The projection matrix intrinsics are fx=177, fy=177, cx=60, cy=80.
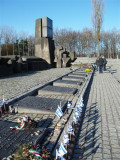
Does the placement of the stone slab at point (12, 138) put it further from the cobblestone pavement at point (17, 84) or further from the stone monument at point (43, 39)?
the stone monument at point (43, 39)

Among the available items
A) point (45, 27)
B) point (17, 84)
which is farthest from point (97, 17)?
point (17, 84)

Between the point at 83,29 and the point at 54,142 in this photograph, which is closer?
the point at 54,142

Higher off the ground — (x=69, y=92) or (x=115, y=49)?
(x=115, y=49)

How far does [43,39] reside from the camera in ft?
78.4

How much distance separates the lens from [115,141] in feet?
11.8

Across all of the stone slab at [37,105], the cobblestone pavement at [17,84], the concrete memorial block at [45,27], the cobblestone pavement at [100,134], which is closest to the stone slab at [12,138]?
the cobblestone pavement at [100,134]

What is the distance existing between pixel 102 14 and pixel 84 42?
26.7 meters

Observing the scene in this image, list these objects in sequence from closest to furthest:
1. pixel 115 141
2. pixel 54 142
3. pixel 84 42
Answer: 1. pixel 54 142
2. pixel 115 141
3. pixel 84 42

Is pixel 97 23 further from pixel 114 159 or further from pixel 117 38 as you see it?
pixel 114 159

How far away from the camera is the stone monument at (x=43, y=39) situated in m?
23.7

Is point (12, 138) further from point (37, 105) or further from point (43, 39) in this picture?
point (43, 39)

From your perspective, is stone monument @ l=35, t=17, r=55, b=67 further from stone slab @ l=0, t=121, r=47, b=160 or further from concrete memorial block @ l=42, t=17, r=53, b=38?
stone slab @ l=0, t=121, r=47, b=160

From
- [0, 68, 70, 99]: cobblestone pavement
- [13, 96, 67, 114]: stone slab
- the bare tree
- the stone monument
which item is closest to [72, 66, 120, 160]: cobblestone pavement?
[13, 96, 67, 114]: stone slab

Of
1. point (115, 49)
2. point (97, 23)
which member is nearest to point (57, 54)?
point (97, 23)
